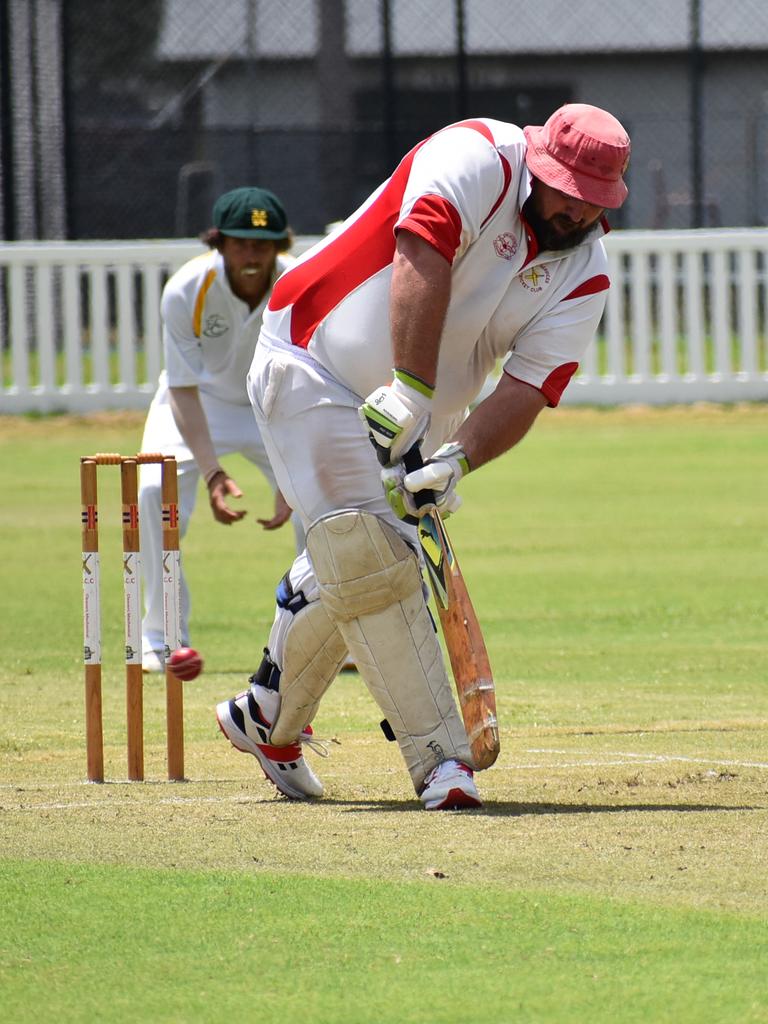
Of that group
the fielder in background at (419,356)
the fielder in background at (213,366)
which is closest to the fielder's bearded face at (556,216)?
the fielder in background at (419,356)

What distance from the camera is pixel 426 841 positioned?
16.4 feet

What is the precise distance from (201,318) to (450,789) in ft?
11.5

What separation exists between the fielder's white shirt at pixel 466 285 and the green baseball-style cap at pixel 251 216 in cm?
233

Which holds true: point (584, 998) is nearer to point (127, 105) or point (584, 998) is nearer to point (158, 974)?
point (158, 974)

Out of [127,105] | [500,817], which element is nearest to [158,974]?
[500,817]

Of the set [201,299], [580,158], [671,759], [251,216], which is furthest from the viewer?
[201,299]

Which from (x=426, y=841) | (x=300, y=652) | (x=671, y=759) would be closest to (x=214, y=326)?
(x=300, y=652)

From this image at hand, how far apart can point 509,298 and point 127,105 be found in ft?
60.4

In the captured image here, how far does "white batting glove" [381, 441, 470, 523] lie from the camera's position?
5.20m

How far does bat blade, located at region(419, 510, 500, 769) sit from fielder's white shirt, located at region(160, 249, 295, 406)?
298 cm

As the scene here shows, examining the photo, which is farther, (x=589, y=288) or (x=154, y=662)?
(x=154, y=662)

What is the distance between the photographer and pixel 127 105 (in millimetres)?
23047

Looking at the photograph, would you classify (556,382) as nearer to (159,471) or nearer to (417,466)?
(417,466)

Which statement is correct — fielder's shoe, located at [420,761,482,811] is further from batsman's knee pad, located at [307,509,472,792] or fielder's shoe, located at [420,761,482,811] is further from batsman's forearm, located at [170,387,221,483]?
batsman's forearm, located at [170,387,221,483]
